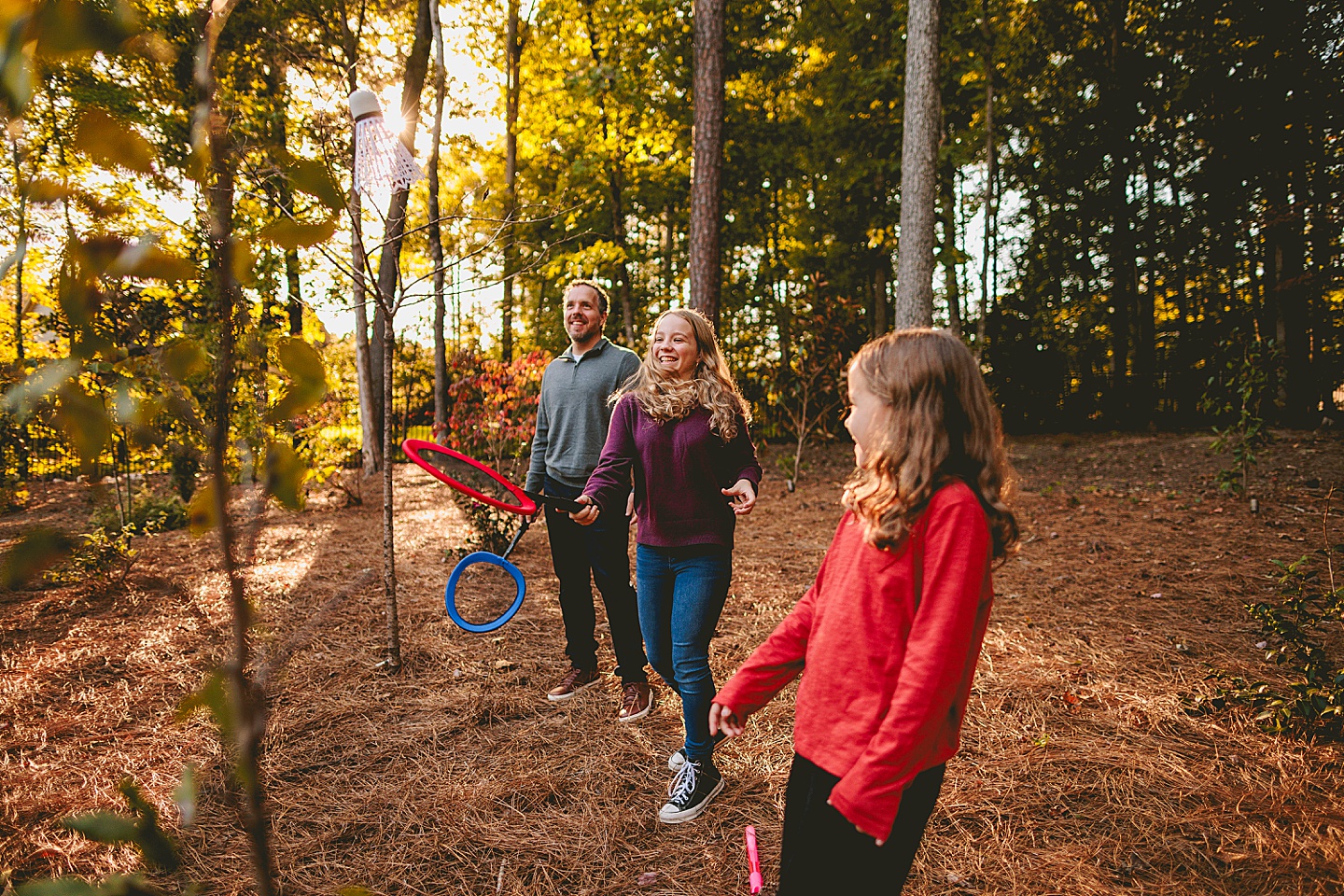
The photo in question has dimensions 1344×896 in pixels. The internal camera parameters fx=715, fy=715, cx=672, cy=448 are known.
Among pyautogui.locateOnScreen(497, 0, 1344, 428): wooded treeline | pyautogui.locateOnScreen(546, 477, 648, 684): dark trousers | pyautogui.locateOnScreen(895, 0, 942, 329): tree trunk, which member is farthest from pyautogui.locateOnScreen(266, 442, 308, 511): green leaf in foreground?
pyautogui.locateOnScreen(497, 0, 1344, 428): wooded treeline

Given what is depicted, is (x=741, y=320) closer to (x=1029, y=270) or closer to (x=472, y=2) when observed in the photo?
(x=1029, y=270)

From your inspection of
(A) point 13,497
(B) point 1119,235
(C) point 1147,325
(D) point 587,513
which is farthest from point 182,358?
(B) point 1119,235

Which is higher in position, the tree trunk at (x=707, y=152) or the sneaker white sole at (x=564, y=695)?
the tree trunk at (x=707, y=152)

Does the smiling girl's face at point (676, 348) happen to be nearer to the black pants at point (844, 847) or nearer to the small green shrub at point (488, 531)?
the black pants at point (844, 847)

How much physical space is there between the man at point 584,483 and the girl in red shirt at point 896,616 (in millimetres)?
1981

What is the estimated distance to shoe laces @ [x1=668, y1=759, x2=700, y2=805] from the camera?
8.98 feet

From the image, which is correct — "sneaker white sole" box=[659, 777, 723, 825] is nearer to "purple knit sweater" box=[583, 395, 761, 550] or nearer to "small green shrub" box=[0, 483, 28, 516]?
"purple knit sweater" box=[583, 395, 761, 550]

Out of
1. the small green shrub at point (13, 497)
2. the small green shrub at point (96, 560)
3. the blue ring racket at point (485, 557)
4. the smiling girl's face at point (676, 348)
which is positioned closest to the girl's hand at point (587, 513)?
the blue ring racket at point (485, 557)

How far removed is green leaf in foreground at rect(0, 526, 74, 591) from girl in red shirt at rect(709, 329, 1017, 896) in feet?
3.99

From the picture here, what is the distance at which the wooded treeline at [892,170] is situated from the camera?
1054 cm

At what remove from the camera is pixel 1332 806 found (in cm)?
261

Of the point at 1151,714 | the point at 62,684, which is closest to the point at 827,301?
the point at 1151,714

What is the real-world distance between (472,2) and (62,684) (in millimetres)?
13609

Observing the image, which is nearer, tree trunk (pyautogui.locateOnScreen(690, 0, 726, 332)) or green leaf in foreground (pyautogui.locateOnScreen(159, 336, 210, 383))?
green leaf in foreground (pyautogui.locateOnScreen(159, 336, 210, 383))
